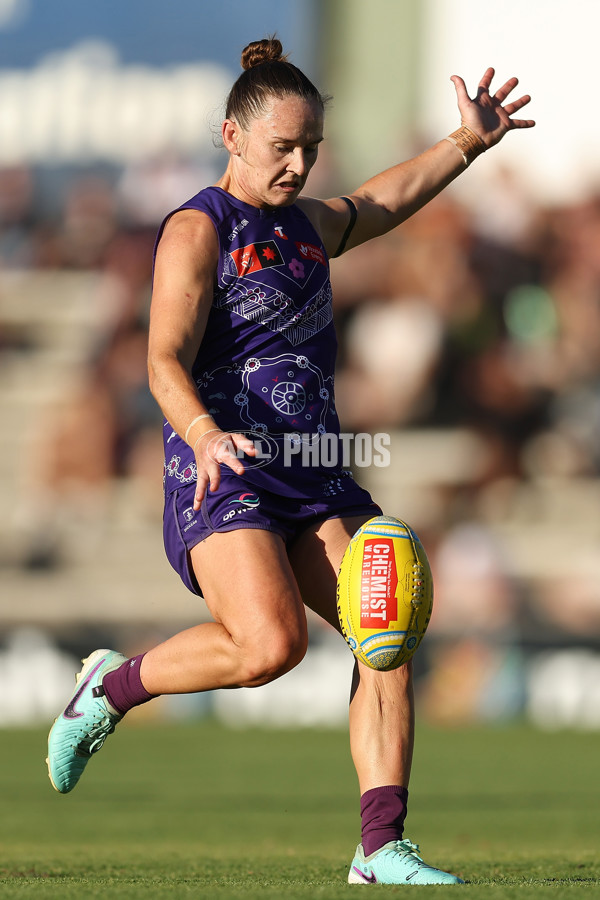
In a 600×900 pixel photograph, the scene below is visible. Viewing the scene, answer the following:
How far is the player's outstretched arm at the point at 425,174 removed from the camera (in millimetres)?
4816

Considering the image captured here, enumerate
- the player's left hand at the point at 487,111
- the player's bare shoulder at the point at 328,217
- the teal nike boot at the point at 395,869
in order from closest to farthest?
the teal nike boot at the point at 395,869
the player's bare shoulder at the point at 328,217
the player's left hand at the point at 487,111

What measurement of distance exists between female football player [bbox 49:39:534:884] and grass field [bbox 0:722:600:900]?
455mm

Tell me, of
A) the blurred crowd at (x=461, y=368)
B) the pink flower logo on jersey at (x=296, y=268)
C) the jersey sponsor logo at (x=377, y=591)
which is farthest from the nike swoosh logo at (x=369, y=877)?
the blurred crowd at (x=461, y=368)

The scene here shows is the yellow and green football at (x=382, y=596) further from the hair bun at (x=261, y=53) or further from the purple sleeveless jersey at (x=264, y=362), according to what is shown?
the hair bun at (x=261, y=53)

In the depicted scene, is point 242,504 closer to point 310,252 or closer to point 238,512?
point 238,512

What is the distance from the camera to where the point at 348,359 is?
14.8 metres

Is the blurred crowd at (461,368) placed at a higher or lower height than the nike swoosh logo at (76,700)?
higher

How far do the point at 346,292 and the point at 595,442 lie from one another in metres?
2.95

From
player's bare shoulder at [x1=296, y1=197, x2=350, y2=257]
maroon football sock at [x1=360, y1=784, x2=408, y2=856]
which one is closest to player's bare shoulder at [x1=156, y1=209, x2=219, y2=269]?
player's bare shoulder at [x1=296, y1=197, x2=350, y2=257]

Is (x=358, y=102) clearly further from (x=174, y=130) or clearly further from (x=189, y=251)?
(x=189, y=251)

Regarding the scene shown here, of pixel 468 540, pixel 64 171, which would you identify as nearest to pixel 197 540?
pixel 468 540

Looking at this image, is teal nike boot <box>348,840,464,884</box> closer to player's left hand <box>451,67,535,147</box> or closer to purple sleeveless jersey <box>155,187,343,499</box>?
purple sleeveless jersey <box>155,187,343,499</box>

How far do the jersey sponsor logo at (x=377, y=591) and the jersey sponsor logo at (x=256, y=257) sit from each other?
36.3 inches

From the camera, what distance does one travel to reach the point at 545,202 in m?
16.6
